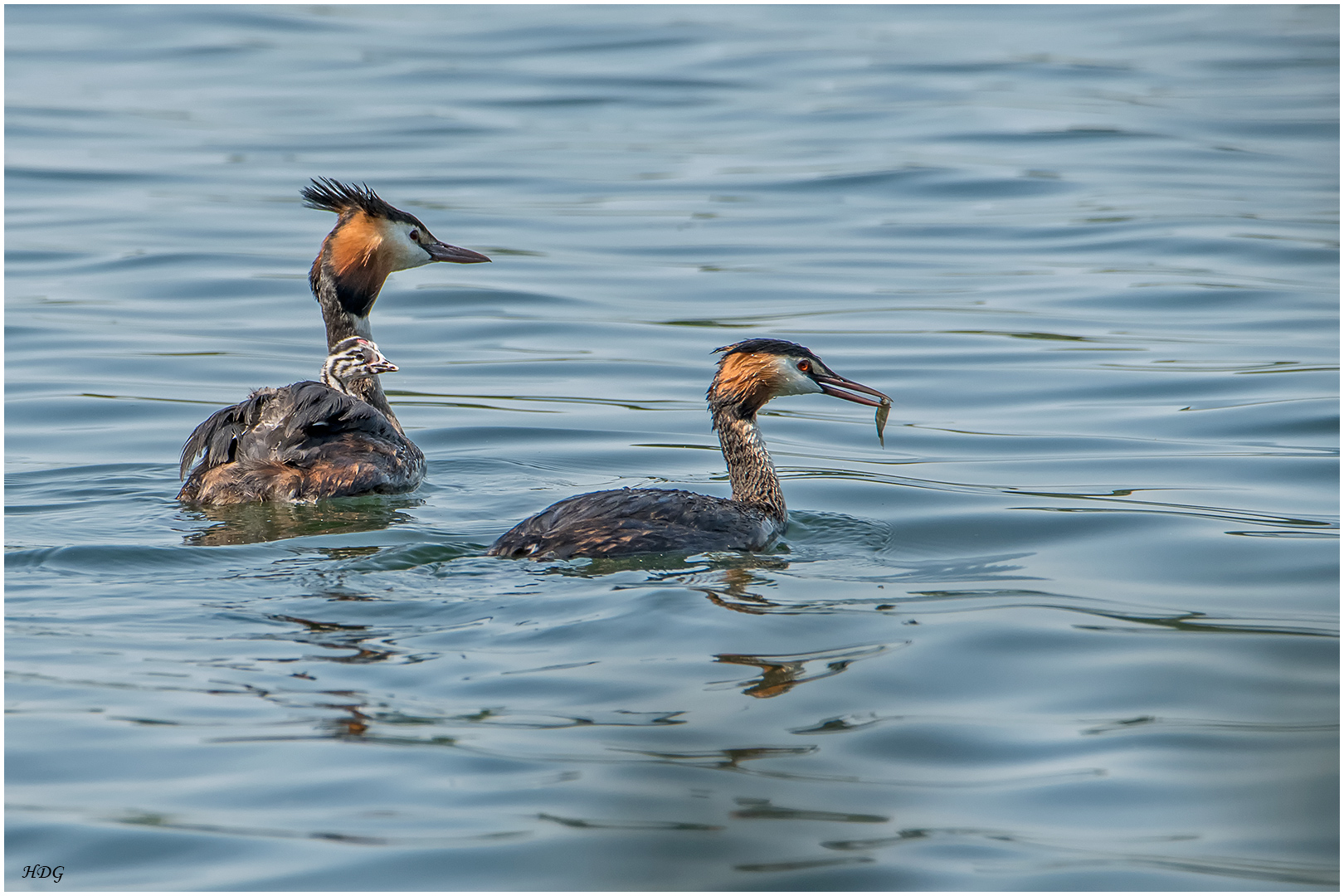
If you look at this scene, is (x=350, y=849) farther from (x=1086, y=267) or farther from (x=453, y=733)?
(x=1086, y=267)

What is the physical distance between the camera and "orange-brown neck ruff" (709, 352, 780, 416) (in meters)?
8.41

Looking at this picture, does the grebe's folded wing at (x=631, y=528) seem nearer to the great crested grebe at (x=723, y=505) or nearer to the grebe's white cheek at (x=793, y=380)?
the great crested grebe at (x=723, y=505)

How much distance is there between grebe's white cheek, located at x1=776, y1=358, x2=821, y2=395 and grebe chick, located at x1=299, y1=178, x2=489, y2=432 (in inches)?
120

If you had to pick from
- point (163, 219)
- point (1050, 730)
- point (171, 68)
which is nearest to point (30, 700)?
point (1050, 730)

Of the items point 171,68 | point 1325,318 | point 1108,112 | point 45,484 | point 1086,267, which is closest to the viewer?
point 45,484

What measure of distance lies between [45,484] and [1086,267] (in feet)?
33.6

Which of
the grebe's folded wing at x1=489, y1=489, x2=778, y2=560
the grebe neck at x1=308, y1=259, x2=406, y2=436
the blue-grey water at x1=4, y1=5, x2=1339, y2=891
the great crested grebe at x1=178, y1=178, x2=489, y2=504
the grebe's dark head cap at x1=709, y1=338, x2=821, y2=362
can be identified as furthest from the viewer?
the grebe neck at x1=308, y1=259, x2=406, y2=436

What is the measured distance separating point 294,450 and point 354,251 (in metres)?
2.22

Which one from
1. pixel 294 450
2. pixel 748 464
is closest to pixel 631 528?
pixel 748 464

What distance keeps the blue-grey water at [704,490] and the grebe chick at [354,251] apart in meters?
0.96

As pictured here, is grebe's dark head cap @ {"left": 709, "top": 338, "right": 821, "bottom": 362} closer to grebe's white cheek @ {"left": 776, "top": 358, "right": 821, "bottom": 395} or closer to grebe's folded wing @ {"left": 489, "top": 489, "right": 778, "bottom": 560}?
grebe's white cheek @ {"left": 776, "top": 358, "right": 821, "bottom": 395}

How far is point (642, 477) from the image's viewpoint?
9.89 m

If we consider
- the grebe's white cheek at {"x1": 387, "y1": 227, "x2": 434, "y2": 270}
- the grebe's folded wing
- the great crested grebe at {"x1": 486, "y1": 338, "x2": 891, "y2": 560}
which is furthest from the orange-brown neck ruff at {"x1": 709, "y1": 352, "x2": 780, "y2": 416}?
the grebe's white cheek at {"x1": 387, "y1": 227, "x2": 434, "y2": 270}

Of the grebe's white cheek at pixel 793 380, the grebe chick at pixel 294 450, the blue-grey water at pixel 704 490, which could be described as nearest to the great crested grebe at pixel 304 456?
the grebe chick at pixel 294 450
